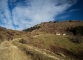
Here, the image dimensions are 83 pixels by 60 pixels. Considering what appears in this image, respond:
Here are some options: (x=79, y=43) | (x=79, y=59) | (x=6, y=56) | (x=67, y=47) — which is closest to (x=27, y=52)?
(x=6, y=56)

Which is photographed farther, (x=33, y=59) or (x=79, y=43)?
(x=79, y=43)

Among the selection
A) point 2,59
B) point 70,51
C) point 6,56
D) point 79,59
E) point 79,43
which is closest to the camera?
point 2,59

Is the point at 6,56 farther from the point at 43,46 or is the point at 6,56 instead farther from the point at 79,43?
the point at 79,43

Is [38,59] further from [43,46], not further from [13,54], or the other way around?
[43,46]

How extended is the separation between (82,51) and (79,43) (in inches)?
491

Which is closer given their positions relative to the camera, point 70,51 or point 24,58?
point 24,58

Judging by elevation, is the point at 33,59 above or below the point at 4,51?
below

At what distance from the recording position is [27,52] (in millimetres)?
39344

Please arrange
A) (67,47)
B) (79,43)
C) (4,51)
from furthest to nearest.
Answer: (79,43) < (67,47) < (4,51)

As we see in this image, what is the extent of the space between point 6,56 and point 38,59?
404 inches

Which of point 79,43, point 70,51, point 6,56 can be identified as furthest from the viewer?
point 79,43

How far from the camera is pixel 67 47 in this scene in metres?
61.8

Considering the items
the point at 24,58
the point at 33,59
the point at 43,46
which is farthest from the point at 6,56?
the point at 43,46

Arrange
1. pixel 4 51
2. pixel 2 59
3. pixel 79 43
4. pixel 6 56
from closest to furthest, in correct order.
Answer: pixel 2 59 → pixel 6 56 → pixel 4 51 → pixel 79 43
